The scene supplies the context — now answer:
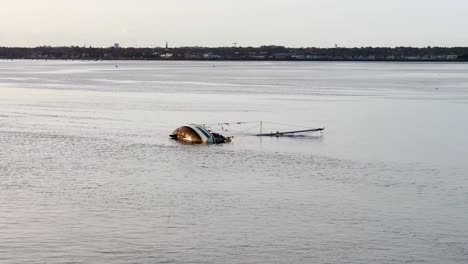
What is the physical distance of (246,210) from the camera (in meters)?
30.8

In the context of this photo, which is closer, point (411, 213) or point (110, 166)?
point (411, 213)

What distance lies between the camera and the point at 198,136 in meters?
53.5

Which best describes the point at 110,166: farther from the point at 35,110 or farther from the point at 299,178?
the point at 35,110

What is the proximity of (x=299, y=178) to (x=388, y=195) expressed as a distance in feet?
18.3

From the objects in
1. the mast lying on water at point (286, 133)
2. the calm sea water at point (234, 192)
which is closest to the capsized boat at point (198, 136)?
the calm sea water at point (234, 192)

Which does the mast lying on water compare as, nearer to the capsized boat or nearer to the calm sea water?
the calm sea water

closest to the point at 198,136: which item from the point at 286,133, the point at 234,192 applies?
the point at 286,133

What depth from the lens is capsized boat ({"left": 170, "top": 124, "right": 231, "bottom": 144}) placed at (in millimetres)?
53312

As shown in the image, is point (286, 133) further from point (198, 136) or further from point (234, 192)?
point (234, 192)

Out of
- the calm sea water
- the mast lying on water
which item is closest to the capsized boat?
the calm sea water

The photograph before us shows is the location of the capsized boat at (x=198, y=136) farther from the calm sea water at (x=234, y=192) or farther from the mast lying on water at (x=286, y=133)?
the mast lying on water at (x=286, y=133)

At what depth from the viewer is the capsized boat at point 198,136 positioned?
5331 centimetres

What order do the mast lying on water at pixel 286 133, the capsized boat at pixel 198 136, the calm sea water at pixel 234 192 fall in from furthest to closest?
the mast lying on water at pixel 286 133
the capsized boat at pixel 198 136
the calm sea water at pixel 234 192

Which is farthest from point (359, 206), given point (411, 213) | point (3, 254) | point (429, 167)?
point (3, 254)
